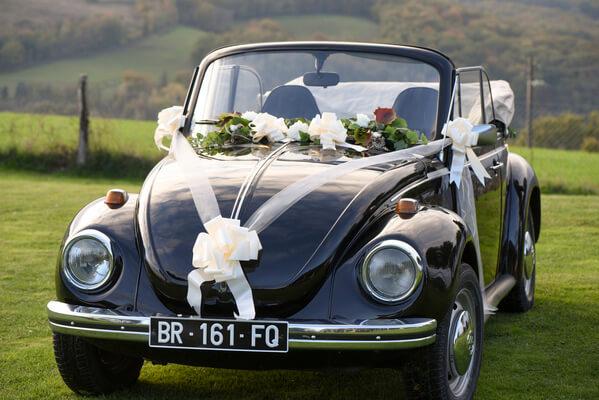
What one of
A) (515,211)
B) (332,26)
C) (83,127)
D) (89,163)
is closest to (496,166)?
(515,211)

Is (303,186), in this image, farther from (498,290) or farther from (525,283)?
(525,283)

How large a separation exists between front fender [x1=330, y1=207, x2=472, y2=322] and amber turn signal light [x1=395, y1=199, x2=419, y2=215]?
31 millimetres

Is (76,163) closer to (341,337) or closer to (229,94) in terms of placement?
(229,94)

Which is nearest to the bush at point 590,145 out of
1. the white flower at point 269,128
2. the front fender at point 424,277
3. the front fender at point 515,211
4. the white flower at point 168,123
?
the front fender at point 515,211

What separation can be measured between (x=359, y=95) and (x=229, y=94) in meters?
0.79

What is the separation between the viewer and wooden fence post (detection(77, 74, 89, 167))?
57.8 ft

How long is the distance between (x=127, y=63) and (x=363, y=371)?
152ft

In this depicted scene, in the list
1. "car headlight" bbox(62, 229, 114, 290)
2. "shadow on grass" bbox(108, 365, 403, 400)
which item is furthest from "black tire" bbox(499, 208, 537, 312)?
"car headlight" bbox(62, 229, 114, 290)

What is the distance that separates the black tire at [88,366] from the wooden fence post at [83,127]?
13.0 m

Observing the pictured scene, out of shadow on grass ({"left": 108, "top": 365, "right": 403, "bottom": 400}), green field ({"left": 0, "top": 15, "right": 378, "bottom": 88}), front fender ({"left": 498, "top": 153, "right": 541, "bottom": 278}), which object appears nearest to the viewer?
shadow on grass ({"left": 108, "top": 365, "right": 403, "bottom": 400})

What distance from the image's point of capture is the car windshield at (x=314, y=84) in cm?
584

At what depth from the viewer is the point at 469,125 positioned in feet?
18.2

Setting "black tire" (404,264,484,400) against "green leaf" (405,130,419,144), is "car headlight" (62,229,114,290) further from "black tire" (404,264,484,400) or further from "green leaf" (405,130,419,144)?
"green leaf" (405,130,419,144)

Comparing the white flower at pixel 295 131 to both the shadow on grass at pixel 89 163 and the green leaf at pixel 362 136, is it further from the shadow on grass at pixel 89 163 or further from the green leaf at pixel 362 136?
the shadow on grass at pixel 89 163
